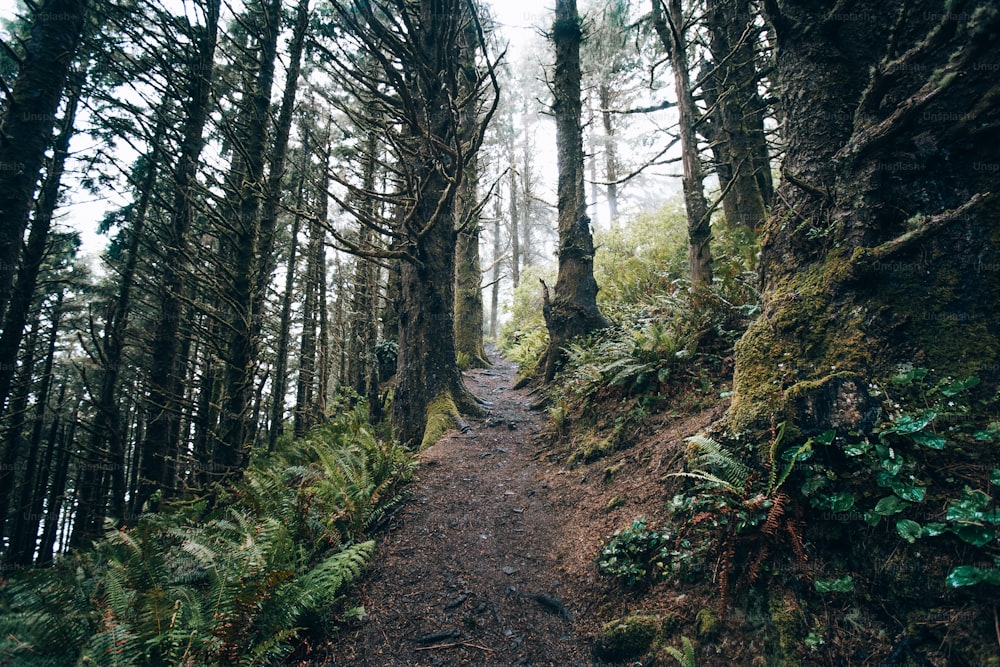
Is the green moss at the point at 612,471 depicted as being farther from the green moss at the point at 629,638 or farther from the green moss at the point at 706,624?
the green moss at the point at 706,624

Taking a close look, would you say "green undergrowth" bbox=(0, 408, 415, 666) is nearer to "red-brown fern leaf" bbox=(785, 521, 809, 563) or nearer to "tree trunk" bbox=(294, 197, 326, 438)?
"red-brown fern leaf" bbox=(785, 521, 809, 563)

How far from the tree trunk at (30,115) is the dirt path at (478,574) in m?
5.33

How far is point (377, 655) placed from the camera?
2.76m

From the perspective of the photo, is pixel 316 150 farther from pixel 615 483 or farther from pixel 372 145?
pixel 372 145

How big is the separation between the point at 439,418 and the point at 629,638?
4.29 m

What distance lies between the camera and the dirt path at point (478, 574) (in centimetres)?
283

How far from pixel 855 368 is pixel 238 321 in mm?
7718

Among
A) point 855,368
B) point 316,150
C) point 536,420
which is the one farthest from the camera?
point 536,420

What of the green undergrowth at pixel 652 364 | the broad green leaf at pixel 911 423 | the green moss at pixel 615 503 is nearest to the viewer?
the broad green leaf at pixel 911 423

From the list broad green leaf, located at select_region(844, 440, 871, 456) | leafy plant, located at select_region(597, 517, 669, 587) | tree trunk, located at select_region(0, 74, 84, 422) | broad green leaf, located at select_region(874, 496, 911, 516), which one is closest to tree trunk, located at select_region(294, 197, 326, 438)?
tree trunk, located at select_region(0, 74, 84, 422)

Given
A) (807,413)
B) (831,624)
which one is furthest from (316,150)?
(831,624)

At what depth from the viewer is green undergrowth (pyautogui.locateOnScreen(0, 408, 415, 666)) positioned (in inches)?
93.0

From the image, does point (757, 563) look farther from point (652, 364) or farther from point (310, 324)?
point (310, 324)

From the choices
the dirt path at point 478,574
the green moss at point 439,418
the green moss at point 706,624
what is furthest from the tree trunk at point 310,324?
the green moss at point 706,624
